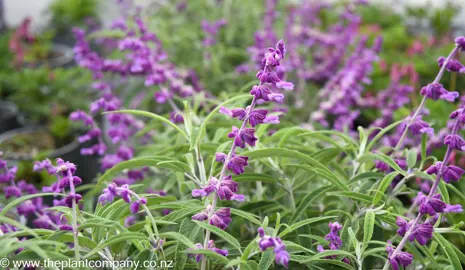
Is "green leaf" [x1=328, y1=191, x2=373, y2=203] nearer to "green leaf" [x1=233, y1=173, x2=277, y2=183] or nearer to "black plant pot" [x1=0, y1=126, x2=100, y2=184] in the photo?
"green leaf" [x1=233, y1=173, x2=277, y2=183]

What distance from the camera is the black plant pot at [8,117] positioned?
131 inches

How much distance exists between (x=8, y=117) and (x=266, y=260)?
9.10ft

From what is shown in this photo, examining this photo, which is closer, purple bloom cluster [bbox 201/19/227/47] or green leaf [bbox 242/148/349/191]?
green leaf [bbox 242/148/349/191]

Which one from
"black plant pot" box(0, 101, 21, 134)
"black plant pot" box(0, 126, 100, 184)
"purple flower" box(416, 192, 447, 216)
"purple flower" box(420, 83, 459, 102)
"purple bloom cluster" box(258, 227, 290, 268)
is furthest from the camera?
"black plant pot" box(0, 101, 21, 134)

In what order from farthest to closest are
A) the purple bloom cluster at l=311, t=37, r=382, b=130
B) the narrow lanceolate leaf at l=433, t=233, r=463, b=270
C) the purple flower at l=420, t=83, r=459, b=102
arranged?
the purple bloom cluster at l=311, t=37, r=382, b=130, the purple flower at l=420, t=83, r=459, b=102, the narrow lanceolate leaf at l=433, t=233, r=463, b=270

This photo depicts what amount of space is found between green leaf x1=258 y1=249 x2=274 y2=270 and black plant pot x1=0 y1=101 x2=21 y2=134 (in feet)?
8.58

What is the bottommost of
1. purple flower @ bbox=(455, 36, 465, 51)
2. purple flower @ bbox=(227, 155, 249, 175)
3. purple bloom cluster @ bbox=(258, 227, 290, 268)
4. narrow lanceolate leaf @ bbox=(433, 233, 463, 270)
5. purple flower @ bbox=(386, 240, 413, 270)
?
narrow lanceolate leaf @ bbox=(433, 233, 463, 270)

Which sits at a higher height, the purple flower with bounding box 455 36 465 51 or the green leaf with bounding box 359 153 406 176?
the purple flower with bounding box 455 36 465 51

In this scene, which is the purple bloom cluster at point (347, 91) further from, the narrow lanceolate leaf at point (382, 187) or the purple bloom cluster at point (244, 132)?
the purple bloom cluster at point (244, 132)

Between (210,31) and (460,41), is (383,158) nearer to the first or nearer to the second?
(460,41)

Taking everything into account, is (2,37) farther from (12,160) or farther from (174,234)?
(174,234)

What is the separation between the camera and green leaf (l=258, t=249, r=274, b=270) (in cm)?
102

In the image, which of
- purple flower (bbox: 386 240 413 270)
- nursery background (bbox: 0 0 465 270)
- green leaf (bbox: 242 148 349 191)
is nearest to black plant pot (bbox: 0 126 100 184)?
nursery background (bbox: 0 0 465 270)

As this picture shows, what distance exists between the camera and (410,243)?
1251mm
